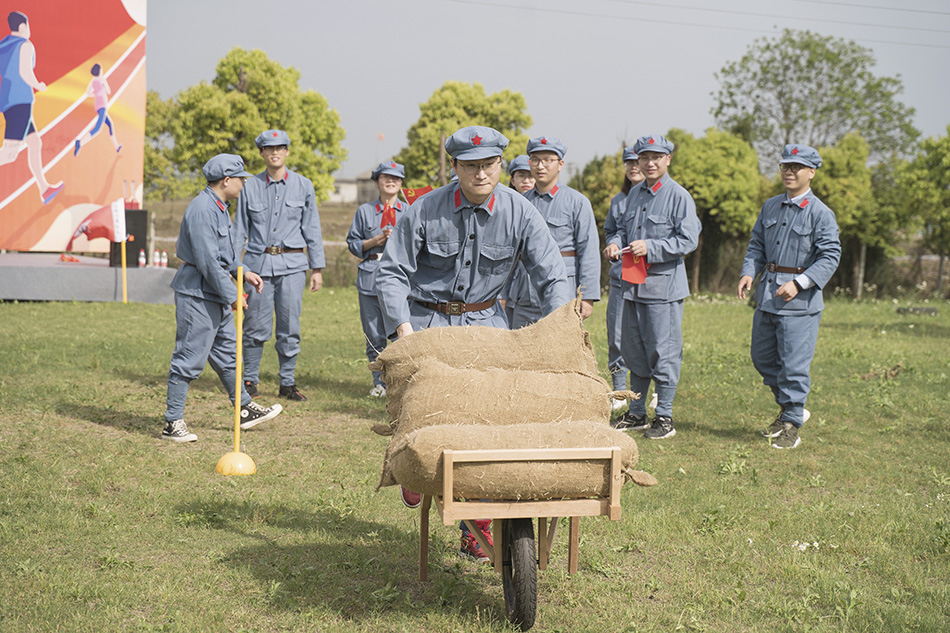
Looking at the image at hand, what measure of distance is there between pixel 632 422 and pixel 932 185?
17.2 m

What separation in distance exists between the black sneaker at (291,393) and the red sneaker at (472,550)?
14.6ft

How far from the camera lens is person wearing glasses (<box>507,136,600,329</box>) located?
7891mm

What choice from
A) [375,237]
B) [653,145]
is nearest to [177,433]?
[375,237]

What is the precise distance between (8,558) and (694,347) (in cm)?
1039

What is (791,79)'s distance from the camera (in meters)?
48.0

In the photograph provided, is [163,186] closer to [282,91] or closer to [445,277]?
[282,91]

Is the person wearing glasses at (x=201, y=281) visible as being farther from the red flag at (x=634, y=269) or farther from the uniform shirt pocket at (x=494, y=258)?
the red flag at (x=634, y=269)

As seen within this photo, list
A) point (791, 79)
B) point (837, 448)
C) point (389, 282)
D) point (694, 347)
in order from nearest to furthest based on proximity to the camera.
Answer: point (389, 282) → point (837, 448) → point (694, 347) → point (791, 79)

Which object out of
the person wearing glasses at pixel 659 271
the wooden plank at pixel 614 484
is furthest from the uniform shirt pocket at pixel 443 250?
the person wearing glasses at pixel 659 271

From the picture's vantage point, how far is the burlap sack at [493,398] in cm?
379

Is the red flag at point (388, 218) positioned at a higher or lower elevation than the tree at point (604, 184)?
lower

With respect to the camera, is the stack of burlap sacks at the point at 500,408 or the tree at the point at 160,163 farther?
the tree at the point at 160,163

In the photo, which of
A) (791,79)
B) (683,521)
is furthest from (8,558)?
(791,79)

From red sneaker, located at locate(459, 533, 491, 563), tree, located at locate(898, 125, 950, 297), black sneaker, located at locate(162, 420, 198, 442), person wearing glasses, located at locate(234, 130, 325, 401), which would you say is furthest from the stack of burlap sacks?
tree, located at locate(898, 125, 950, 297)
